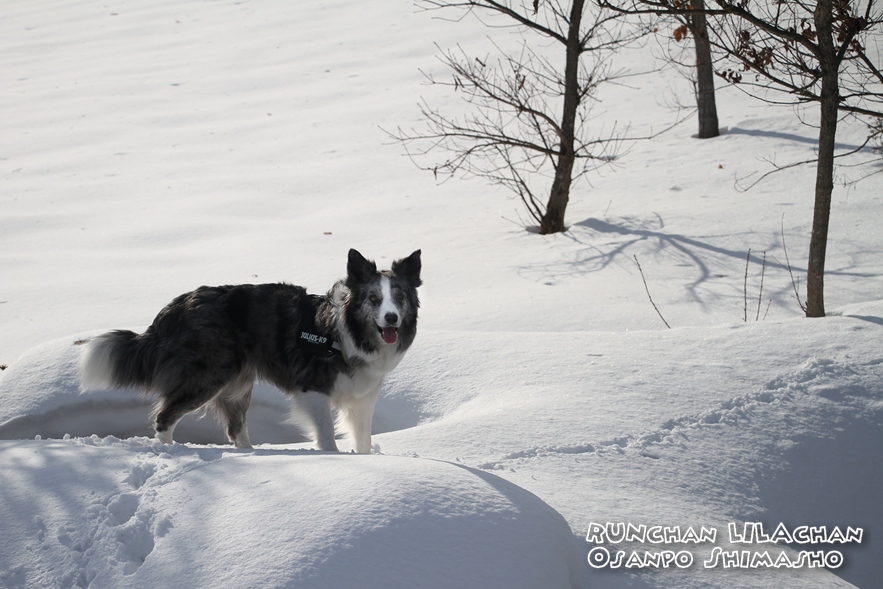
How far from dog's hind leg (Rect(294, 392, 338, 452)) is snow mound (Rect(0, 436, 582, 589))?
4.03ft

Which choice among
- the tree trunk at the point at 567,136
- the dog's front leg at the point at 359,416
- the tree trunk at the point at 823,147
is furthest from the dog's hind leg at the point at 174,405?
the tree trunk at the point at 567,136

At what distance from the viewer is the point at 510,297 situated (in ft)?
25.2

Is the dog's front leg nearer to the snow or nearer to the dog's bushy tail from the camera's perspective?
the snow

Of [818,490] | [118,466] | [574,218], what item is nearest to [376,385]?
[118,466]

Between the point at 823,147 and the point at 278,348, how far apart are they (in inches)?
172

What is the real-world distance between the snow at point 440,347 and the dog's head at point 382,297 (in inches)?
26.6

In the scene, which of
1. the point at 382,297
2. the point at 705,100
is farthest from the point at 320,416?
the point at 705,100

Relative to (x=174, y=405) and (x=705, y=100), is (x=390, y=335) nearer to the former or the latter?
(x=174, y=405)

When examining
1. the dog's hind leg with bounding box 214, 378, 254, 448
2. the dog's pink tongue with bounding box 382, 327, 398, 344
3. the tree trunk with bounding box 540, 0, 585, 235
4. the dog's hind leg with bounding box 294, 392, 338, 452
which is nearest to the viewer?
the dog's pink tongue with bounding box 382, 327, 398, 344

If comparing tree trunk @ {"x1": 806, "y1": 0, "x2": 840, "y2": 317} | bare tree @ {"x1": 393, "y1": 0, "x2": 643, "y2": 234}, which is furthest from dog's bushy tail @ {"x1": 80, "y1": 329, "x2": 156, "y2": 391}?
tree trunk @ {"x1": 806, "y1": 0, "x2": 840, "y2": 317}

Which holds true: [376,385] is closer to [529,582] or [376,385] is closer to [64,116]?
[529,582]

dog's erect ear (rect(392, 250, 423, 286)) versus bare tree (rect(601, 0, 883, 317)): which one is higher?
bare tree (rect(601, 0, 883, 317))

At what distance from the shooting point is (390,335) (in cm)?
426

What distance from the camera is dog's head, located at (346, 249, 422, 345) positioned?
426 cm
